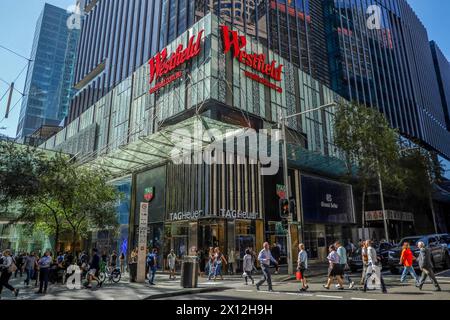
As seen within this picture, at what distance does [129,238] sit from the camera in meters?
30.8

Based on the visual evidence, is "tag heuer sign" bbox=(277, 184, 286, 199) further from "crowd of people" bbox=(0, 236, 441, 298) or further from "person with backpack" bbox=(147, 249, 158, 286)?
"person with backpack" bbox=(147, 249, 158, 286)

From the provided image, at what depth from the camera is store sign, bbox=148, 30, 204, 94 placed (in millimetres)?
29672

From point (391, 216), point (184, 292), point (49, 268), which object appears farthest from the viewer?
point (391, 216)

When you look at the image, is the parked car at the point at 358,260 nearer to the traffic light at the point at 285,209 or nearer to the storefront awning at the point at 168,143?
the traffic light at the point at 285,209

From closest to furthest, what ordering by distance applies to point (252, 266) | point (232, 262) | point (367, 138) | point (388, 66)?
point (252, 266) < point (232, 262) < point (367, 138) < point (388, 66)

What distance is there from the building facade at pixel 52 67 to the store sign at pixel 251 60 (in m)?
108

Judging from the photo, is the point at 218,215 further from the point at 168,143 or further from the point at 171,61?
the point at 171,61

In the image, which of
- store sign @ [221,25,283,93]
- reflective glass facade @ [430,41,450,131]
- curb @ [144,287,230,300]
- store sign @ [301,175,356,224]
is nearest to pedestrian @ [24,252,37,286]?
curb @ [144,287,230,300]

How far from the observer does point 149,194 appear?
2931 cm

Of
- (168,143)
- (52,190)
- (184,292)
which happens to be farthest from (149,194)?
(184,292)

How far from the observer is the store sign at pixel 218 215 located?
23.4 metres

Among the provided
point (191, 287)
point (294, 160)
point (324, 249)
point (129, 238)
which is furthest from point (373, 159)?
point (129, 238)

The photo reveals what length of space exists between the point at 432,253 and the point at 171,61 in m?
25.9

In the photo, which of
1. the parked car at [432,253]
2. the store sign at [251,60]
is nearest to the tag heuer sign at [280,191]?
the parked car at [432,253]
